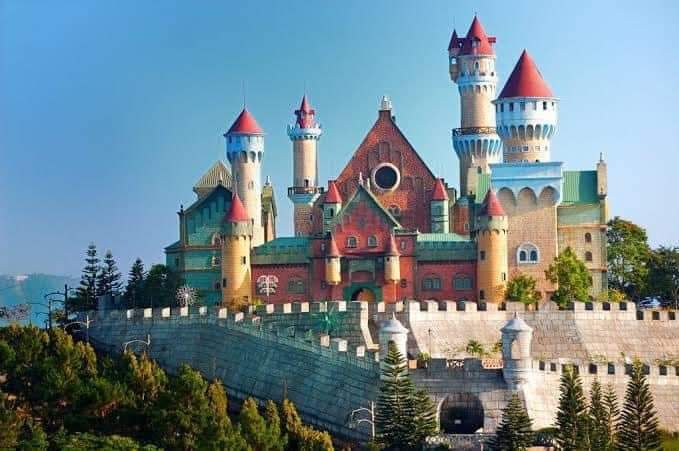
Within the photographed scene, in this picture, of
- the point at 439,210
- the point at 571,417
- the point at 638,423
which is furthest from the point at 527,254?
the point at 571,417

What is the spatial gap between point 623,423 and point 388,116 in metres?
42.8

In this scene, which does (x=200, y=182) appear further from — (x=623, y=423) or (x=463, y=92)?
(x=623, y=423)

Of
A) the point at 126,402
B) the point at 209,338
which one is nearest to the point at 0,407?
the point at 126,402

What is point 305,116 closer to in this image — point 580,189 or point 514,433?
point 580,189

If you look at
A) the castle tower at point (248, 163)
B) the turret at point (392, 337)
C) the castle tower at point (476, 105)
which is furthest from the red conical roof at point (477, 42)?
the turret at point (392, 337)

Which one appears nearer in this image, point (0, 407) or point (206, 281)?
point (0, 407)

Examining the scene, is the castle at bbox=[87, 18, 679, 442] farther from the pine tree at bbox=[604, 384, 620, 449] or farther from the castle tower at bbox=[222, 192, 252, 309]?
the pine tree at bbox=[604, 384, 620, 449]

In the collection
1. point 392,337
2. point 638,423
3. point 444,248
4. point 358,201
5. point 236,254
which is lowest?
point 638,423

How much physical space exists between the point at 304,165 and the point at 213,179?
24.4ft

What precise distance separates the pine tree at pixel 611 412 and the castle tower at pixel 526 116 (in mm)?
32068

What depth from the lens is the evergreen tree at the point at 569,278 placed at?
11638 cm

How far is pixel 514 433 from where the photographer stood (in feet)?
288

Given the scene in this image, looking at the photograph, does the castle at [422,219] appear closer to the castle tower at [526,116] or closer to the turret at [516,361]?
the castle tower at [526,116]

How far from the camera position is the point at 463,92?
130250 mm
